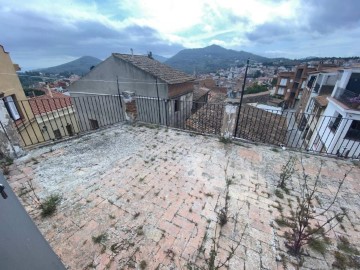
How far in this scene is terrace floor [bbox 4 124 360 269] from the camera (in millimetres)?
2205

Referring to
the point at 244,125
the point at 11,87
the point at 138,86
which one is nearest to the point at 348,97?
the point at 244,125

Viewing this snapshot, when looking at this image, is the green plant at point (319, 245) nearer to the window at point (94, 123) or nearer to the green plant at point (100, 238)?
the green plant at point (100, 238)

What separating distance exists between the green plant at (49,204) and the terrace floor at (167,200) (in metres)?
0.09

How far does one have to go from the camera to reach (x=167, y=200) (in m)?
3.04

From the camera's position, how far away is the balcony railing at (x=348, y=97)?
36.1 feet

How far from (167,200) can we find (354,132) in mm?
14594

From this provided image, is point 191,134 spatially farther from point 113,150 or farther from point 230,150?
point 113,150

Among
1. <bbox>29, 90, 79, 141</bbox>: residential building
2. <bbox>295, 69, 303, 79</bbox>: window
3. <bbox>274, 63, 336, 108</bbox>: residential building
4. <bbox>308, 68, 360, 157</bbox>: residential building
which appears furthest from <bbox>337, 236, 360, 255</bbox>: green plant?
<bbox>295, 69, 303, 79</bbox>: window

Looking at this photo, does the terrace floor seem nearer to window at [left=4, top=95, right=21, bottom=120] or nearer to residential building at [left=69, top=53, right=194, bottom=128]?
residential building at [left=69, top=53, right=194, bottom=128]

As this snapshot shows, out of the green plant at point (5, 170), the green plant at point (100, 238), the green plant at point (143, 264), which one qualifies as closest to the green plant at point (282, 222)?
the green plant at point (143, 264)

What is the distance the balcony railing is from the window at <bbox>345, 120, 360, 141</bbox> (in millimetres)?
1083

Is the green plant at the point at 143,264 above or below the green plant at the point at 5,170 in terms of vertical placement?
below

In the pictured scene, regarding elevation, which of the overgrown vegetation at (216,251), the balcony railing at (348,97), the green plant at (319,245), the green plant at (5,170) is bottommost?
the balcony railing at (348,97)

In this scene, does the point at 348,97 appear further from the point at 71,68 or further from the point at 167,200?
the point at 71,68
